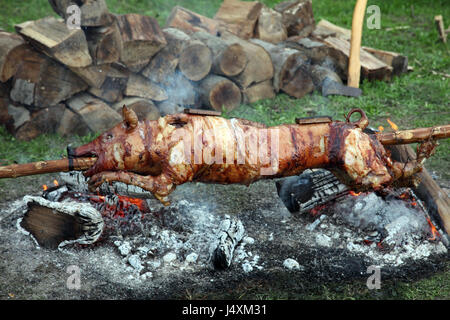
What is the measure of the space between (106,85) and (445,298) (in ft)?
16.0

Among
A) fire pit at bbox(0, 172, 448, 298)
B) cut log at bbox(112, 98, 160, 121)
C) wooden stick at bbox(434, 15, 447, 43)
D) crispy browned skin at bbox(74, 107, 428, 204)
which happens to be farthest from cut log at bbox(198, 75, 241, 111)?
wooden stick at bbox(434, 15, 447, 43)

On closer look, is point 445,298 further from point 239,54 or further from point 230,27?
point 230,27

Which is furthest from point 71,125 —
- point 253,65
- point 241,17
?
point 241,17

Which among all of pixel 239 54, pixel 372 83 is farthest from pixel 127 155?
pixel 372 83

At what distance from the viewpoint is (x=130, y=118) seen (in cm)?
379

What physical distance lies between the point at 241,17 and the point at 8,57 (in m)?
4.21

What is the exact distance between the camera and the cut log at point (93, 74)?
607cm

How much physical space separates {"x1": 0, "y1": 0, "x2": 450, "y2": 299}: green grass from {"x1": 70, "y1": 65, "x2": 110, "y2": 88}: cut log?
31.2 inches

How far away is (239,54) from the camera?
712 cm

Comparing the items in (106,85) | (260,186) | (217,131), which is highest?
(217,131)

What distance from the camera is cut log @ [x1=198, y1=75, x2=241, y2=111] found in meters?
6.99

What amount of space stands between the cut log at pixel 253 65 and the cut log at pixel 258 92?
10cm

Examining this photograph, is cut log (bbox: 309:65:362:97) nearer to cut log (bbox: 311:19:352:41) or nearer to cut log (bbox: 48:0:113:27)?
cut log (bbox: 311:19:352:41)

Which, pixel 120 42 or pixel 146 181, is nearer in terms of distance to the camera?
pixel 146 181
